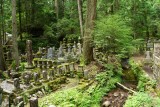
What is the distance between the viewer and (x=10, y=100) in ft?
31.0

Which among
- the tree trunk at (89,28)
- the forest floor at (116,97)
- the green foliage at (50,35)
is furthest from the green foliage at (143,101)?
the green foliage at (50,35)

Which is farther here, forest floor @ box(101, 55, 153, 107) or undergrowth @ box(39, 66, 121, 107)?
forest floor @ box(101, 55, 153, 107)

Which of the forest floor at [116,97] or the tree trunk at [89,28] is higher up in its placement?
the tree trunk at [89,28]

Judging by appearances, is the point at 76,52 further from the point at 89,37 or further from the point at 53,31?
the point at 53,31

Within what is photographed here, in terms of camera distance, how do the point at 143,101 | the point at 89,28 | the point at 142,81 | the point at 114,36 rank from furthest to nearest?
the point at 89,28 → the point at 114,36 → the point at 142,81 → the point at 143,101

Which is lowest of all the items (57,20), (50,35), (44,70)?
(44,70)

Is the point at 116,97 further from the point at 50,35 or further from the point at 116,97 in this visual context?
the point at 50,35

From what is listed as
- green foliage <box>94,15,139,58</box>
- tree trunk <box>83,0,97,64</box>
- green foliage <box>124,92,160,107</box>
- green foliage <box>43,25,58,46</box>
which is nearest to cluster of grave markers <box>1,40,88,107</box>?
tree trunk <box>83,0,97,64</box>

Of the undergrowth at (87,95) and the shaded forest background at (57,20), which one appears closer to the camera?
the undergrowth at (87,95)

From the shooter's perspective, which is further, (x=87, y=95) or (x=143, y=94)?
(x=87, y=95)

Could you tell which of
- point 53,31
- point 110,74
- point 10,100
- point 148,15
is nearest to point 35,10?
point 53,31

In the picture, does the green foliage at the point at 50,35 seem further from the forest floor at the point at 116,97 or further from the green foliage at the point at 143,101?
the green foliage at the point at 143,101

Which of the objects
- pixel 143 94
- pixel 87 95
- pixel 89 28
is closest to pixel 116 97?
pixel 87 95

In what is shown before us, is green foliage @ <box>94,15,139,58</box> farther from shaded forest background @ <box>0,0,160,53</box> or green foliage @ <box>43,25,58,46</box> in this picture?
green foliage @ <box>43,25,58,46</box>
